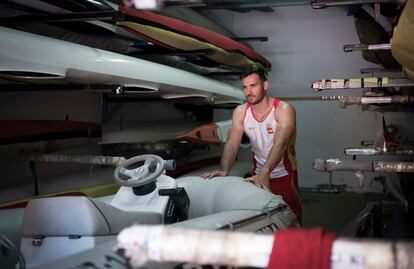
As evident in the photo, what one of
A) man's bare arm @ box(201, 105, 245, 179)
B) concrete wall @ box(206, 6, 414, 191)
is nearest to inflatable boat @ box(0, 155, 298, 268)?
man's bare arm @ box(201, 105, 245, 179)

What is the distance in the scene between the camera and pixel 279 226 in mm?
1847

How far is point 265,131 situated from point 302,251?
2.45 m

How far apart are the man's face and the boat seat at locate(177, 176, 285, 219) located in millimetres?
760

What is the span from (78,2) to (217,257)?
2.28m

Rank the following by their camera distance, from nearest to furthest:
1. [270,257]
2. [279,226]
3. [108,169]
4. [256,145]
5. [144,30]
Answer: [270,257] → [279,226] → [144,30] → [256,145] → [108,169]

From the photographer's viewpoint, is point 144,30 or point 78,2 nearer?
point 78,2

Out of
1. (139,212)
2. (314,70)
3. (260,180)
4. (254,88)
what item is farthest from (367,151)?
(314,70)

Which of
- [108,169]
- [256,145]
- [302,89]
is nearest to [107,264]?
[256,145]

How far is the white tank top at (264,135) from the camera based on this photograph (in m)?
3.07

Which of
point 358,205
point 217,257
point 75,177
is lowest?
point 358,205

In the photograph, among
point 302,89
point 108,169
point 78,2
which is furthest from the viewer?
point 302,89

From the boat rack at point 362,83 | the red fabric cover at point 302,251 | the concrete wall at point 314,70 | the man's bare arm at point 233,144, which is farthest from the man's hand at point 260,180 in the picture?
the concrete wall at point 314,70

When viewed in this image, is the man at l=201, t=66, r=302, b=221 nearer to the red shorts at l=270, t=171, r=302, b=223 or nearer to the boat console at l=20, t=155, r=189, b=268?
the red shorts at l=270, t=171, r=302, b=223

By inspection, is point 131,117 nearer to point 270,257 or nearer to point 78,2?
point 78,2
